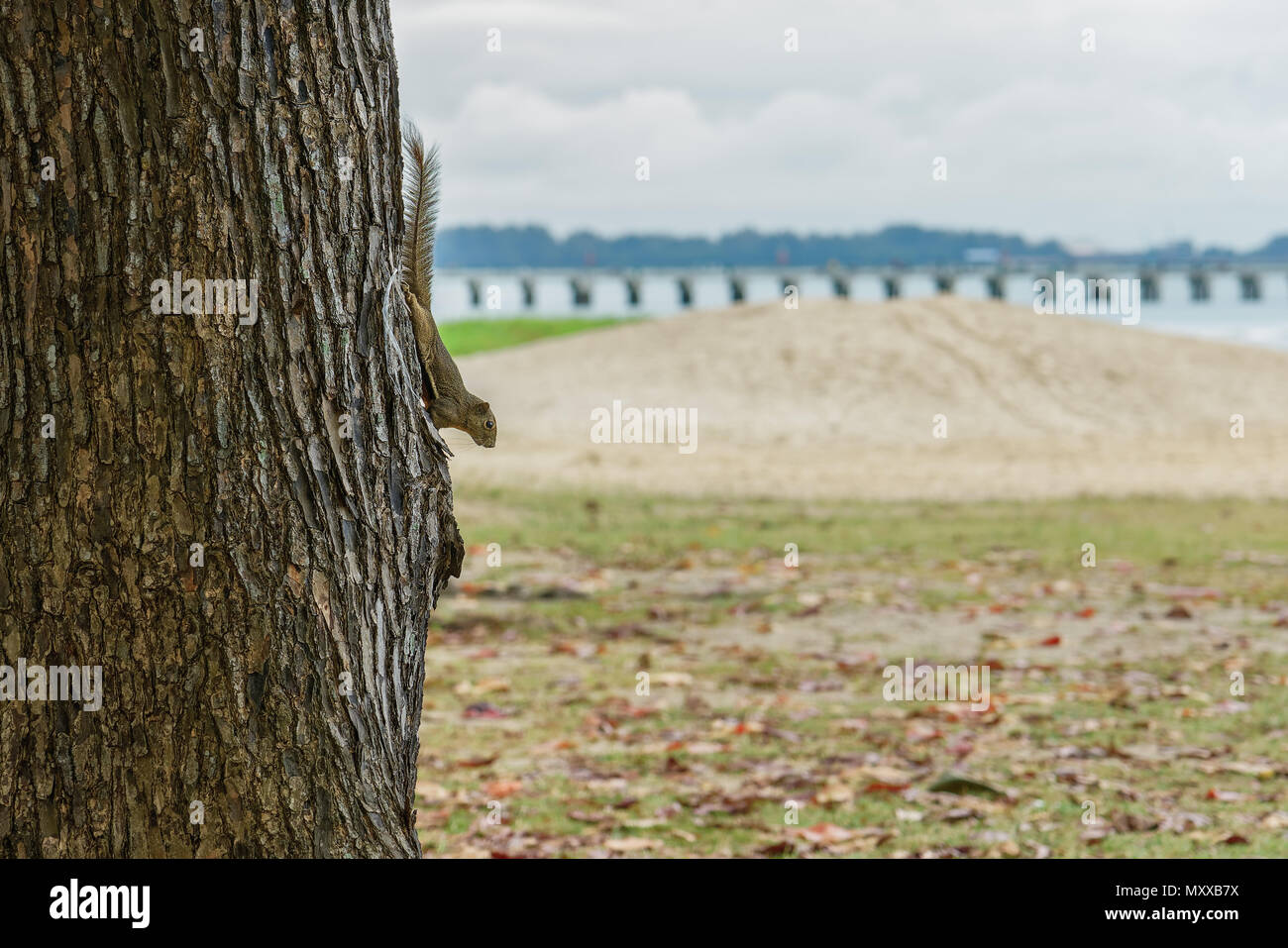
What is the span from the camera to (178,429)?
2492 millimetres

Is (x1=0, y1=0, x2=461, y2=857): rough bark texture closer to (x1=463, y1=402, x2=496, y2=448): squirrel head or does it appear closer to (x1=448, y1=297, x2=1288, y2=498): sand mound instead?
(x1=463, y1=402, x2=496, y2=448): squirrel head

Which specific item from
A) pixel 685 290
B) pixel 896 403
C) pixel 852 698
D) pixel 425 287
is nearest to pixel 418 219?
pixel 425 287

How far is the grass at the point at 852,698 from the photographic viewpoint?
4.75 m

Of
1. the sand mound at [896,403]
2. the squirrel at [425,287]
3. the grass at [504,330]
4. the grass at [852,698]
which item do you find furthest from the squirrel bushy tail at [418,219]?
the grass at [504,330]

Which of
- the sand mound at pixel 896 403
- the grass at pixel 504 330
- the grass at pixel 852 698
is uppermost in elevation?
the grass at pixel 504 330

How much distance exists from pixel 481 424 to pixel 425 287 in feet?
1.19

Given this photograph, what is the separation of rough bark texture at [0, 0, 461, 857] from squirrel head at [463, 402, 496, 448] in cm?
49

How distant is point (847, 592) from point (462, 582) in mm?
2989

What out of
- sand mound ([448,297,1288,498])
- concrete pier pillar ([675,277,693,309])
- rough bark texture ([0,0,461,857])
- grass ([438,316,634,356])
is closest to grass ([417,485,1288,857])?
rough bark texture ([0,0,461,857])

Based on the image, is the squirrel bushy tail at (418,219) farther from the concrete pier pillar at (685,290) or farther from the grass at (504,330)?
the concrete pier pillar at (685,290)

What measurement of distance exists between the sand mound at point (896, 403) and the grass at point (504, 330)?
955cm

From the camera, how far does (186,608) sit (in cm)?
251

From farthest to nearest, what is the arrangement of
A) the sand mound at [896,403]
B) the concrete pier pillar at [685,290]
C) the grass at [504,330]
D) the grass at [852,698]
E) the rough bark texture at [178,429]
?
the concrete pier pillar at [685,290] → the grass at [504,330] → the sand mound at [896,403] → the grass at [852,698] → the rough bark texture at [178,429]

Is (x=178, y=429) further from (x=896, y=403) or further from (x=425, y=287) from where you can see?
(x=896, y=403)
